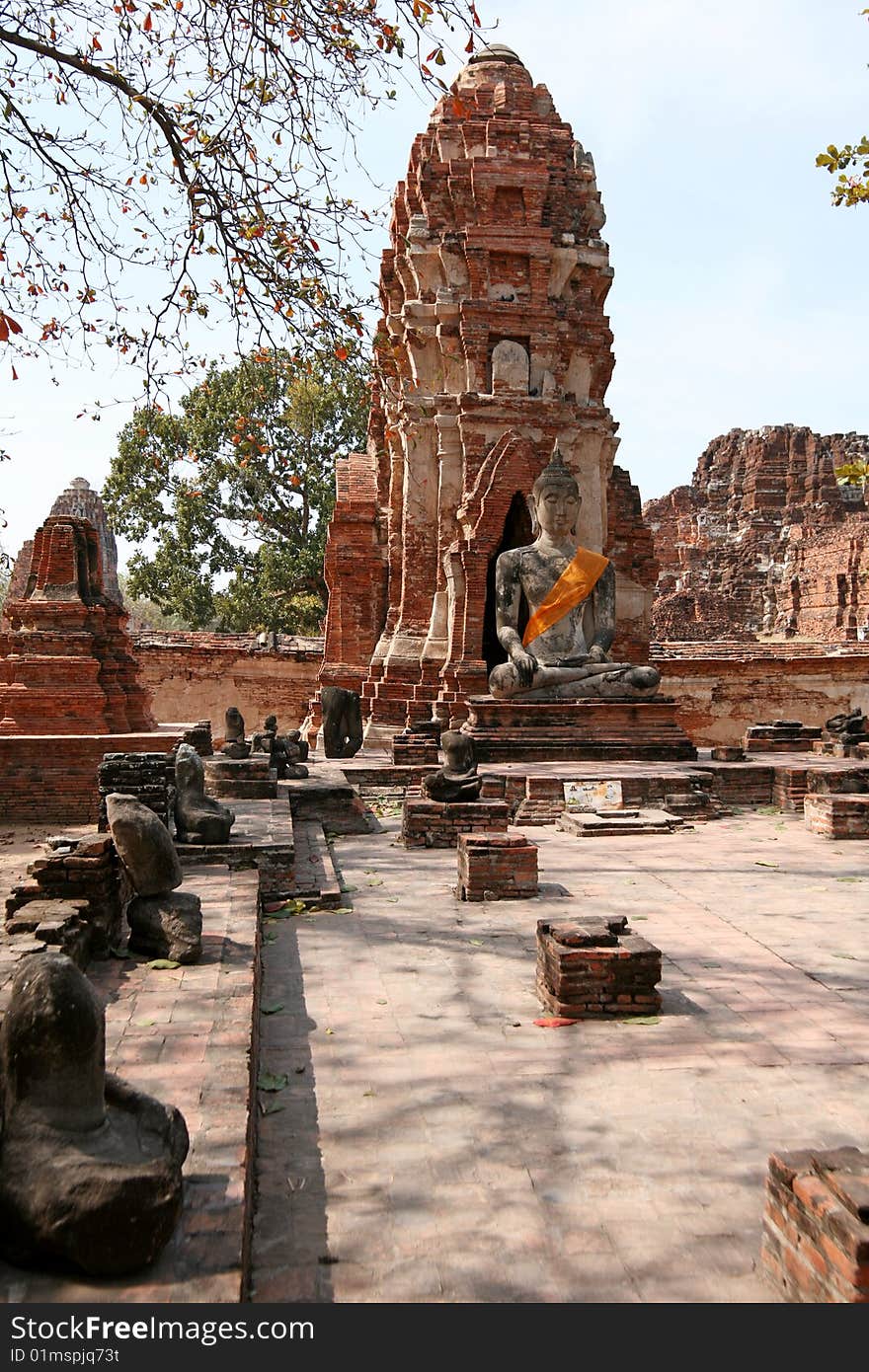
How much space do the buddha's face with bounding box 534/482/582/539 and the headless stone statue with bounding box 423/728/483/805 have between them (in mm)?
5592

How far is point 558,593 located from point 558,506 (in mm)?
1184

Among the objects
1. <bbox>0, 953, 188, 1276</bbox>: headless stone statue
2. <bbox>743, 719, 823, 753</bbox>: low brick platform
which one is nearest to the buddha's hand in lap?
→ <bbox>743, 719, 823, 753</bbox>: low brick platform

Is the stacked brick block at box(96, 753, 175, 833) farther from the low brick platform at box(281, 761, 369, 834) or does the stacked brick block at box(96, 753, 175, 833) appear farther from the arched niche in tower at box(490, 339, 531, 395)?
the arched niche in tower at box(490, 339, 531, 395)

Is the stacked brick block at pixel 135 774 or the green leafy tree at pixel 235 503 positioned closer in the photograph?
the stacked brick block at pixel 135 774

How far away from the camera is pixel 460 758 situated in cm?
909

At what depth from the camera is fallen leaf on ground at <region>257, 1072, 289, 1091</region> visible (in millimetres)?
3996

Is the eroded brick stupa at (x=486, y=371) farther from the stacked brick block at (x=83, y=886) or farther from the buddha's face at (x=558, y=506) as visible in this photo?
the stacked brick block at (x=83, y=886)

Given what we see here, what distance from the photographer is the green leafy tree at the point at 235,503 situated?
27.5 m

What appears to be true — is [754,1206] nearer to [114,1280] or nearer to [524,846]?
[114,1280]

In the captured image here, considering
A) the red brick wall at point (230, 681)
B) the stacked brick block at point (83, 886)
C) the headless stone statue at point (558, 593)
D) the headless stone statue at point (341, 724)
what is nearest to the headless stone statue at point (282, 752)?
the headless stone statue at point (341, 724)

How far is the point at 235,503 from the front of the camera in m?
28.3

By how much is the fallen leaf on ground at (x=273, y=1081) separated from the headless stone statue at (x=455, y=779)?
4884mm

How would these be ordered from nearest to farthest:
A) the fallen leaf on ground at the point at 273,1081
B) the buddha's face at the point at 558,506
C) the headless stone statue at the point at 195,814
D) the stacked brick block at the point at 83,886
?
the fallen leaf on ground at the point at 273,1081
the stacked brick block at the point at 83,886
the headless stone statue at the point at 195,814
the buddha's face at the point at 558,506
